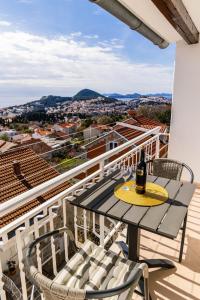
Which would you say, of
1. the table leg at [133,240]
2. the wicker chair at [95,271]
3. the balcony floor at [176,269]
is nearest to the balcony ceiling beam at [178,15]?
the table leg at [133,240]

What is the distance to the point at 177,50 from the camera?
14.0 feet

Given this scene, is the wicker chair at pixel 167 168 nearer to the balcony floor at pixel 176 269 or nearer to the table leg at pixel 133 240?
the balcony floor at pixel 176 269

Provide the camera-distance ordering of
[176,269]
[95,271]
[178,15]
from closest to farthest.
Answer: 1. [95,271]
2. [176,269]
3. [178,15]

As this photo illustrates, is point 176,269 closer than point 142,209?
No

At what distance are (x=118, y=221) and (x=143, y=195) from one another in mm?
732

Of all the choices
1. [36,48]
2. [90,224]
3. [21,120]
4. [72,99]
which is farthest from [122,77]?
[90,224]

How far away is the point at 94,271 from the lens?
155 cm

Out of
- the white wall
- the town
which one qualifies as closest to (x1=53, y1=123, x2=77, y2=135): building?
the town

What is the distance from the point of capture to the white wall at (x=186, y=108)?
419 centimetres

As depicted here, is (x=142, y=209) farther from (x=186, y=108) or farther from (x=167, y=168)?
(x=186, y=108)

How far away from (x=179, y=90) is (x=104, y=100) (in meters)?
5.37

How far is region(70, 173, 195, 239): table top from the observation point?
1.56m

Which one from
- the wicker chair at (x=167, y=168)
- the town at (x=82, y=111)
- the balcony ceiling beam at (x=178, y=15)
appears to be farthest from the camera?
the town at (x=82, y=111)

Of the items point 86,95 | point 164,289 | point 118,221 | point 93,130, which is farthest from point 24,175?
point 164,289
